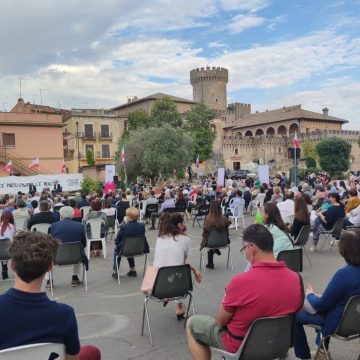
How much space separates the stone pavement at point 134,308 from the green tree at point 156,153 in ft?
93.7

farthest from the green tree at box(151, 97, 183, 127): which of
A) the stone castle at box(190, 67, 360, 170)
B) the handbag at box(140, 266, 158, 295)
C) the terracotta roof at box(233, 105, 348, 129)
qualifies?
the handbag at box(140, 266, 158, 295)

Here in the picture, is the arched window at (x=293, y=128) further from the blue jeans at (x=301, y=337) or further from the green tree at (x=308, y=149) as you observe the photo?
the blue jeans at (x=301, y=337)

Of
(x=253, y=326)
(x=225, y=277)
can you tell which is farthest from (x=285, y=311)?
(x=225, y=277)

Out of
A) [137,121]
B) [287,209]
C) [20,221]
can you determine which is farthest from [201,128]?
[20,221]

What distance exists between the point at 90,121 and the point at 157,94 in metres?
24.0

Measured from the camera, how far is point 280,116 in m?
83.7

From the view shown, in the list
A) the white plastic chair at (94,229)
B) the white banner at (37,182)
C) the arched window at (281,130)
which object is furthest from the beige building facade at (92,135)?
the white plastic chair at (94,229)

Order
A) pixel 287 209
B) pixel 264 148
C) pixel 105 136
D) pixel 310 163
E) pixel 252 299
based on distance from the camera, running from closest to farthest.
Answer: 1. pixel 252 299
2. pixel 287 209
3. pixel 105 136
4. pixel 310 163
5. pixel 264 148

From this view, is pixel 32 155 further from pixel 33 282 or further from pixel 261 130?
pixel 261 130

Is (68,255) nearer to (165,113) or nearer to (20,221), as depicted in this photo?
(20,221)

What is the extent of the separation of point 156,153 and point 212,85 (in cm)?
5500

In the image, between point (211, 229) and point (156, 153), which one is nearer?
point (211, 229)

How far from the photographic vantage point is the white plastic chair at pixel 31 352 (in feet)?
8.28

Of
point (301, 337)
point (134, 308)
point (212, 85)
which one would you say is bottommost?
point (134, 308)
